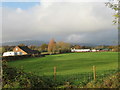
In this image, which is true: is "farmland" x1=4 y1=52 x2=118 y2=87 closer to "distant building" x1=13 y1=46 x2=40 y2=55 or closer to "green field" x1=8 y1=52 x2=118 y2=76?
"green field" x1=8 y1=52 x2=118 y2=76

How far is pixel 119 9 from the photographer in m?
7.45

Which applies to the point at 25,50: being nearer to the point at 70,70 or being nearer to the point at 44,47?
the point at 44,47

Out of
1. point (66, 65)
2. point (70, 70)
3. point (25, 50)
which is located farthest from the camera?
point (25, 50)

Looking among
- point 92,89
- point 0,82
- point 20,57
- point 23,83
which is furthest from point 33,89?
point 20,57

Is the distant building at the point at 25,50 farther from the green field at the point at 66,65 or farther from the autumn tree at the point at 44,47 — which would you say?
the green field at the point at 66,65

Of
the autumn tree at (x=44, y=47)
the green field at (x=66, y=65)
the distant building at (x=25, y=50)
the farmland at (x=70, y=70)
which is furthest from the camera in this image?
the distant building at (x=25, y=50)

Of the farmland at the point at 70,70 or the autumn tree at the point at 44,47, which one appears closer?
the farmland at the point at 70,70

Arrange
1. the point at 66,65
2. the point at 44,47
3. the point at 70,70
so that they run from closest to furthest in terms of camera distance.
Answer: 1. the point at 70,70
2. the point at 66,65
3. the point at 44,47

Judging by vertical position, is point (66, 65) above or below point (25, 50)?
below

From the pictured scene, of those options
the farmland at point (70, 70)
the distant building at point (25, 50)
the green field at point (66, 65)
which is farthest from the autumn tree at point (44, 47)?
the farmland at point (70, 70)

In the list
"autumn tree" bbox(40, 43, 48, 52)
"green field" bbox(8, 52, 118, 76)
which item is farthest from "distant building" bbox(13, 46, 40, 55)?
"green field" bbox(8, 52, 118, 76)

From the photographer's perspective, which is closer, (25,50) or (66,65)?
(66,65)

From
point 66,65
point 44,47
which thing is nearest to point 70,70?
point 66,65

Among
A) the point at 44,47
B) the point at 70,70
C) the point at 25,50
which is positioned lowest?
the point at 70,70
